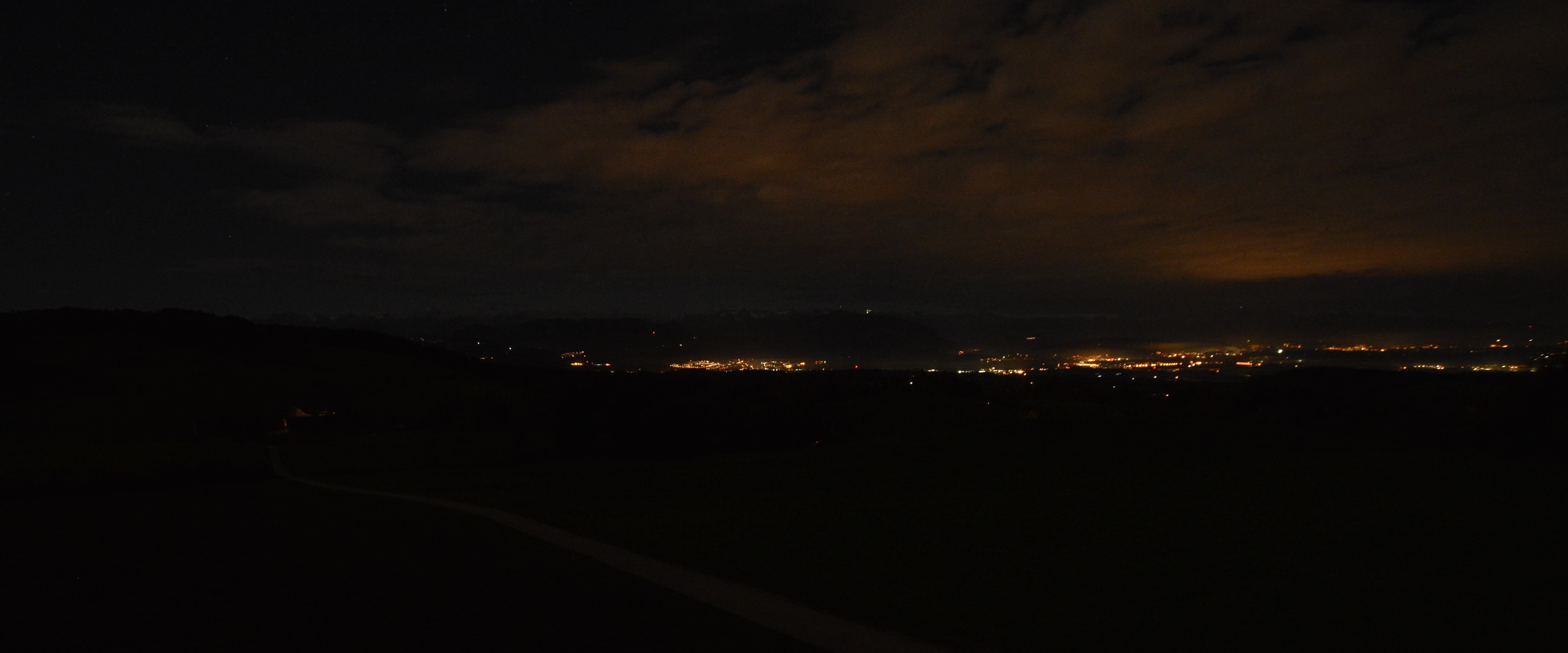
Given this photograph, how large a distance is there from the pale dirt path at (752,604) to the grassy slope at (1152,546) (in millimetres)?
241

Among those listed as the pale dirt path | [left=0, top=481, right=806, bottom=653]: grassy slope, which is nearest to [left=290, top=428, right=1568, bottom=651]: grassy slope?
the pale dirt path

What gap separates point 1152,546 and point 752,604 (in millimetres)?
5760

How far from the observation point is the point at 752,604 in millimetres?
9508

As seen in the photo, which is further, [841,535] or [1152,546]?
[841,535]

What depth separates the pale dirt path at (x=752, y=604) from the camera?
8.01 metres

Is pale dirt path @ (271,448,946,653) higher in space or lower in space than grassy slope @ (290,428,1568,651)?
lower

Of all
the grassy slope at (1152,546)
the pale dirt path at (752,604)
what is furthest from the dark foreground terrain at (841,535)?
the pale dirt path at (752,604)

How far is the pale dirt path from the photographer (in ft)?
26.3

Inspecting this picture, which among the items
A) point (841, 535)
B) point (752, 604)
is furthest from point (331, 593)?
point (841, 535)

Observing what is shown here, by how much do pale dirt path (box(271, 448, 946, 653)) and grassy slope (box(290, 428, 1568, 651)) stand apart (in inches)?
9.5

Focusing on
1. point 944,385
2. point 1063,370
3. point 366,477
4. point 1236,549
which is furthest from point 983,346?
point 1236,549

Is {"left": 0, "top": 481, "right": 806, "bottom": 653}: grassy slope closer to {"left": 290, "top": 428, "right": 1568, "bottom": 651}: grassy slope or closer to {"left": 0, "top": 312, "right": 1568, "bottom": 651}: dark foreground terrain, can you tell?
{"left": 0, "top": 312, "right": 1568, "bottom": 651}: dark foreground terrain

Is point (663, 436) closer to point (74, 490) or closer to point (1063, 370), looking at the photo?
point (74, 490)

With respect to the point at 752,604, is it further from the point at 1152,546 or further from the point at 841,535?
the point at 1152,546
